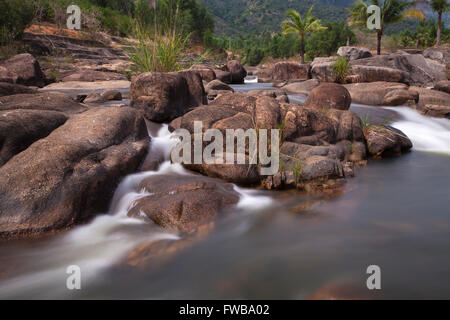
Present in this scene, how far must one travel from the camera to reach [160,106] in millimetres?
6680

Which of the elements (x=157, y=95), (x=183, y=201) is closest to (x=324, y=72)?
(x=157, y=95)

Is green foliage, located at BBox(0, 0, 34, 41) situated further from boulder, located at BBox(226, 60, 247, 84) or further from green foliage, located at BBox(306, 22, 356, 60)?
green foliage, located at BBox(306, 22, 356, 60)

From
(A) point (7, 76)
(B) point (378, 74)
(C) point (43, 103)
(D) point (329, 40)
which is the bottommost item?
(C) point (43, 103)

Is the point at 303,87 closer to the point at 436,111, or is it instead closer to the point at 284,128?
the point at 436,111

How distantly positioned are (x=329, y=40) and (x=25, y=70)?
150ft

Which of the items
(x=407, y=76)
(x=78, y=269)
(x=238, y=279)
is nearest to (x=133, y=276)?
(x=78, y=269)

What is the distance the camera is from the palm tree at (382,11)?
80.5 feet

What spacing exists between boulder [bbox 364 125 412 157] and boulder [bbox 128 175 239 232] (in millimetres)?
3408

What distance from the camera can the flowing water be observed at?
2.75 metres

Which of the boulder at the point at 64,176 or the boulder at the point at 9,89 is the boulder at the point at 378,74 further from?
the boulder at the point at 9,89

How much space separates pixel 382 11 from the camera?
24969 millimetres

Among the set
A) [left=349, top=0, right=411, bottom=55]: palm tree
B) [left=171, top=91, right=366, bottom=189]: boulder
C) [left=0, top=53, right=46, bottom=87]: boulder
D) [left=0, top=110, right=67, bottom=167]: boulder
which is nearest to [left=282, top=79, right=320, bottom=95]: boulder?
[left=171, top=91, right=366, bottom=189]: boulder

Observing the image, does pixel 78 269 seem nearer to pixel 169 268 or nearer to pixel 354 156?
pixel 169 268
